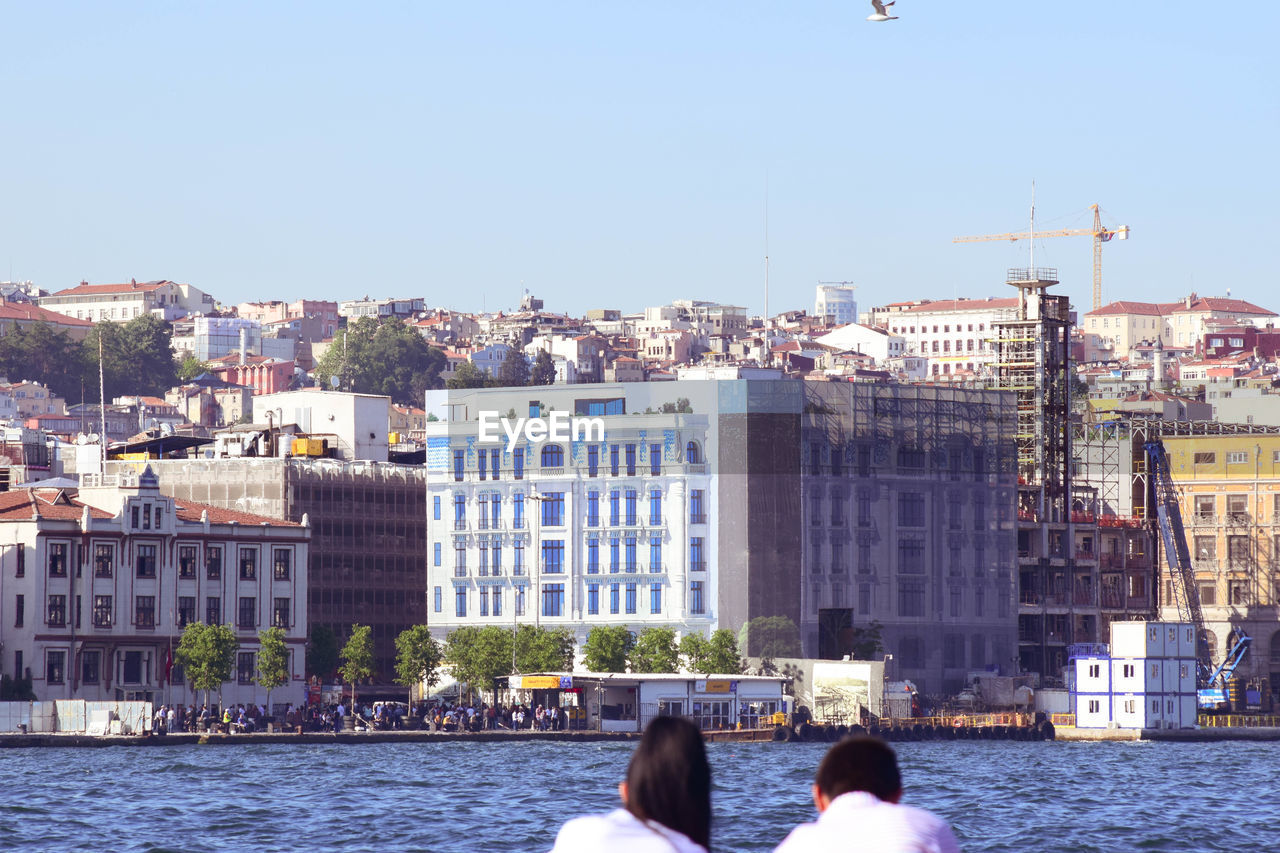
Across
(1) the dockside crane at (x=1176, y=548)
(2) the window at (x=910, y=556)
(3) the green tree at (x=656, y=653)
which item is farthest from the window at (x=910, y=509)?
(1) the dockside crane at (x=1176, y=548)

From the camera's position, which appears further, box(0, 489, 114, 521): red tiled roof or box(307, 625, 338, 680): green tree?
box(307, 625, 338, 680): green tree

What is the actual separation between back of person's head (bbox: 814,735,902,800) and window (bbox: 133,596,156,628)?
88.7 m

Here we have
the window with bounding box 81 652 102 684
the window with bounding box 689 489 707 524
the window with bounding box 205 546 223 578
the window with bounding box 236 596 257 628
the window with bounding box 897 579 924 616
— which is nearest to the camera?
the window with bounding box 81 652 102 684

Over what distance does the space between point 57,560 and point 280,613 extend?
36.6ft

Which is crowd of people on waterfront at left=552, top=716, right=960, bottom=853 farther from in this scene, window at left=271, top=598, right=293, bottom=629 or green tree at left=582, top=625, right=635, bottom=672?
window at left=271, top=598, right=293, bottom=629

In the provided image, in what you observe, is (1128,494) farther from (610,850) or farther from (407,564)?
(610,850)

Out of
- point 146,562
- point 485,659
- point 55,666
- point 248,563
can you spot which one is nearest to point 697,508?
point 485,659

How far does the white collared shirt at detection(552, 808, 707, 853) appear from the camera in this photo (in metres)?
10.7

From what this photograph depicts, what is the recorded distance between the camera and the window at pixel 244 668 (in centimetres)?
9962

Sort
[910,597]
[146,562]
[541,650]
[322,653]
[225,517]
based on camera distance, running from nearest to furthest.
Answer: [146,562], [541,650], [225,517], [322,653], [910,597]

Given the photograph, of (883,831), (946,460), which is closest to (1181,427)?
(946,460)

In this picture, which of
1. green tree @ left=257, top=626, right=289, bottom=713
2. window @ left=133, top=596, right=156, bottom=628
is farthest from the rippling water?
window @ left=133, top=596, right=156, bottom=628

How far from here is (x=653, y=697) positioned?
93500 millimetres

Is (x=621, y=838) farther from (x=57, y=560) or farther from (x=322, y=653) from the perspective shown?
(x=322, y=653)
